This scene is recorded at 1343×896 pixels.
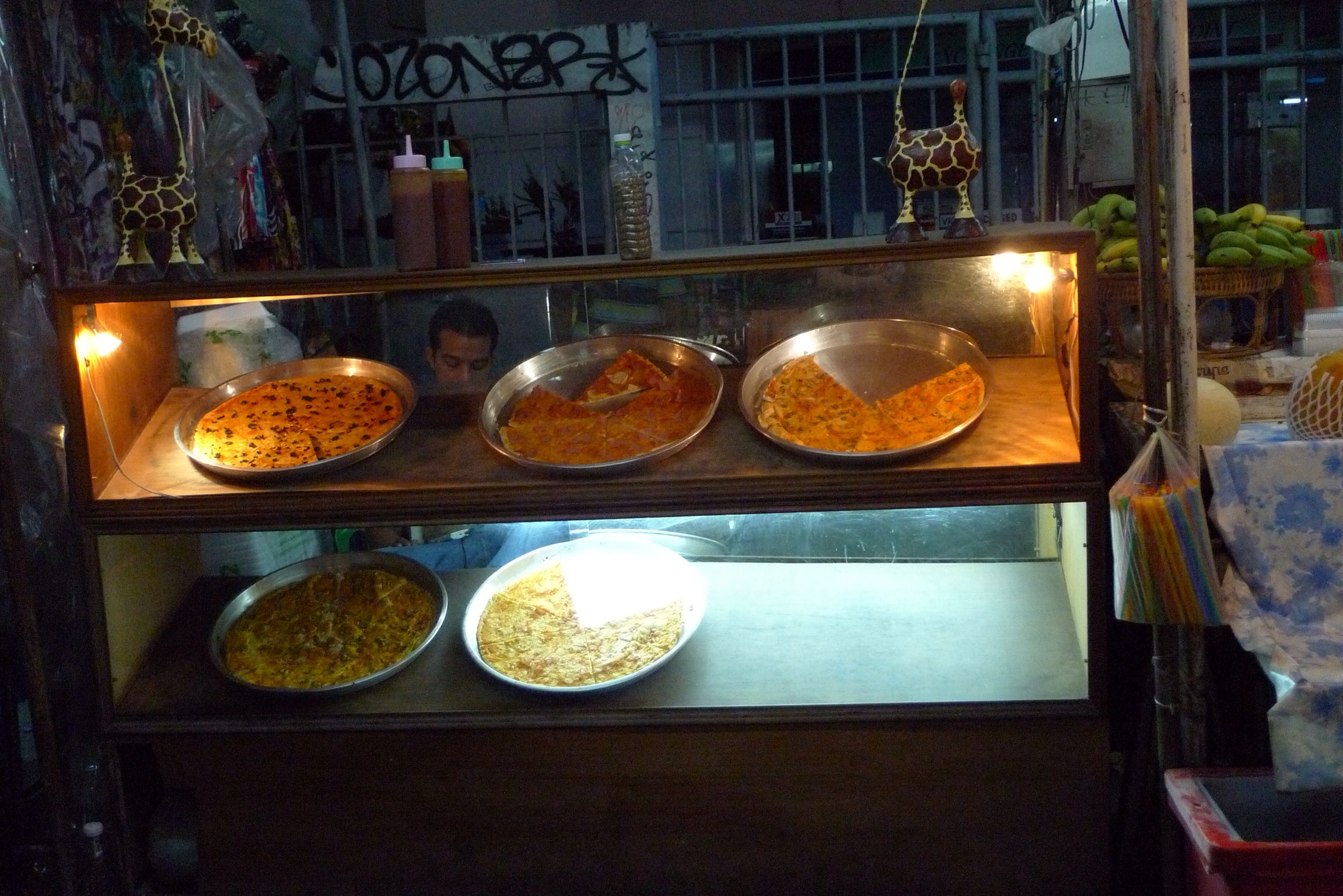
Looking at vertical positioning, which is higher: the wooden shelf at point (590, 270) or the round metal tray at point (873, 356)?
the wooden shelf at point (590, 270)

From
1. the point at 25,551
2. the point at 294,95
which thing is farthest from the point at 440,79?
the point at 25,551

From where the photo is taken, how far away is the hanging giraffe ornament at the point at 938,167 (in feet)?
7.36

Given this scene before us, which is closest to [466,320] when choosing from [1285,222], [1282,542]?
[1282,542]

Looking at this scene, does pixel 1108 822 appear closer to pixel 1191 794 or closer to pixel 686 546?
pixel 1191 794

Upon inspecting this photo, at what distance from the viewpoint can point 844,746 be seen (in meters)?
2.34

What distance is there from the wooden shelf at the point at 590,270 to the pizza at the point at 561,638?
87cm

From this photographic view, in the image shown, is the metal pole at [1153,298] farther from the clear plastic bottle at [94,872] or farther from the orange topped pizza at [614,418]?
the clear plastic bottle at [94,872]

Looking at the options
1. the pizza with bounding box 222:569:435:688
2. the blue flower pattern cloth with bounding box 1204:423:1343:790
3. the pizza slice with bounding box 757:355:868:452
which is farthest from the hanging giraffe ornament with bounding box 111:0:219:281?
the blue flower pattern cloth with bounding box 1204:423:1343:790

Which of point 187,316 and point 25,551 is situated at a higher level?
point 187,316

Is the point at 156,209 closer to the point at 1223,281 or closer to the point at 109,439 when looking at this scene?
the point at 109,439

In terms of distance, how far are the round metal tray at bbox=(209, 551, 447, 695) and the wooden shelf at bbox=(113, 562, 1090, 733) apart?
2.1 inches

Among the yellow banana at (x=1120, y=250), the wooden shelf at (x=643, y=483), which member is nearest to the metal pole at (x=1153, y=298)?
the wooden shelf at (x=643, y=483)

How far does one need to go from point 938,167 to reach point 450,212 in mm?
1072

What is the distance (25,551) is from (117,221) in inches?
35.0
